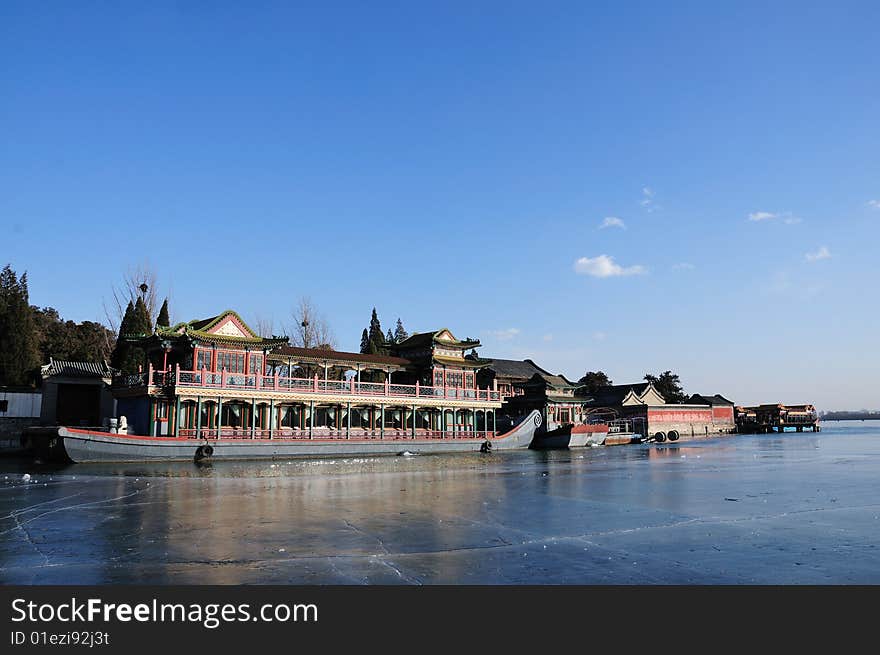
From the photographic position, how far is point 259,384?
38531 millimetres

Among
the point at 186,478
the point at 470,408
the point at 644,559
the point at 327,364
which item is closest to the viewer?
the point at 644,559

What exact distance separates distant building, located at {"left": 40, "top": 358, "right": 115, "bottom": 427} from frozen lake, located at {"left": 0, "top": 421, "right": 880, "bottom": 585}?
16.8 m

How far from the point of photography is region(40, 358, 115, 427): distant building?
39938 millimetres

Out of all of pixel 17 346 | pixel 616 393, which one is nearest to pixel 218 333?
pixel 17 346

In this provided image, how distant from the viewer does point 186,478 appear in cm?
2412

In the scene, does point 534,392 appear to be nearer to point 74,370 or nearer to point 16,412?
point 74,370

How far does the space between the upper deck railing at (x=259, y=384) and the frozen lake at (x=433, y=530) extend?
1142cm

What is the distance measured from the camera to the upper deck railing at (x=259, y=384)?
35.9 meters

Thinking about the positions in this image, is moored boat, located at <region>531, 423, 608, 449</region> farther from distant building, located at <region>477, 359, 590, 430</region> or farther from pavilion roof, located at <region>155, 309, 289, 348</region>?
pavilion roof, located at <region>155, 309, 289, 348</region>

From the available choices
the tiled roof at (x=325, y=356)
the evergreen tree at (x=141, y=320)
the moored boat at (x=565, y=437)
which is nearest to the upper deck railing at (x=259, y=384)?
the tiled roof at (x=325, y=356)

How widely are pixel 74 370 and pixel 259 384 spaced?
13.0m
